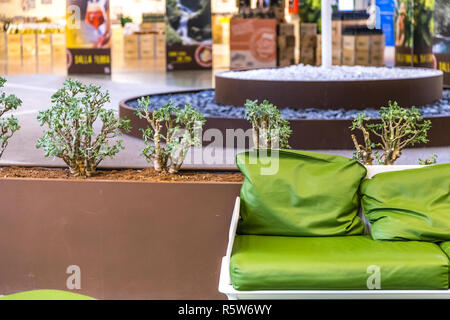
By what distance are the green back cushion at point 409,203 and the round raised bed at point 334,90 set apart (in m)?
4.45

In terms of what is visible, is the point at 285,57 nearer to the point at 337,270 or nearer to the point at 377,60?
the point at 377,60

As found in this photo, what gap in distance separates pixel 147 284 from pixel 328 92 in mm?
4615

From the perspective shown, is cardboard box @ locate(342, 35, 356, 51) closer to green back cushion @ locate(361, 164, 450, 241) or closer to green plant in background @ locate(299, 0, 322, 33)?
green plant in background @ locate(299, 0, 322, 33)

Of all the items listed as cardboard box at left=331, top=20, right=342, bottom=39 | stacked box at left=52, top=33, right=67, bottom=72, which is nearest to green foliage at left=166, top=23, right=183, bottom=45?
cardboard box at left=331, top=20, right=342, bottom=39

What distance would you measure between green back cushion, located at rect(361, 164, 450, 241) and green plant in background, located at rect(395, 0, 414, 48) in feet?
37.8

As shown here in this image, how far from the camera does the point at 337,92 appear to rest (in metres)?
7.75

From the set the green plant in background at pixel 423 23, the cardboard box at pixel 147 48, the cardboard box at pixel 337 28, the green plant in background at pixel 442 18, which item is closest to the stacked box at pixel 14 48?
the cardboard box at pixel 147 48

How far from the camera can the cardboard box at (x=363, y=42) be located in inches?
631

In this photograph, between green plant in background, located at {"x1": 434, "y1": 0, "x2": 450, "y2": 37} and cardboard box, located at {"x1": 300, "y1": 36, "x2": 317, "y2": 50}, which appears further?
cardboard box, located at {"x1": 300, "y1": 36, "x2": 317, "y2": 50}

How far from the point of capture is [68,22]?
15930 mm

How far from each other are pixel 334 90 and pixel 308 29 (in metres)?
9.76

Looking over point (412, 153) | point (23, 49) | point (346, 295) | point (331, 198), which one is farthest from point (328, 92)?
point (23, 49)

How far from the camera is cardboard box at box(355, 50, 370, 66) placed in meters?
16.0
